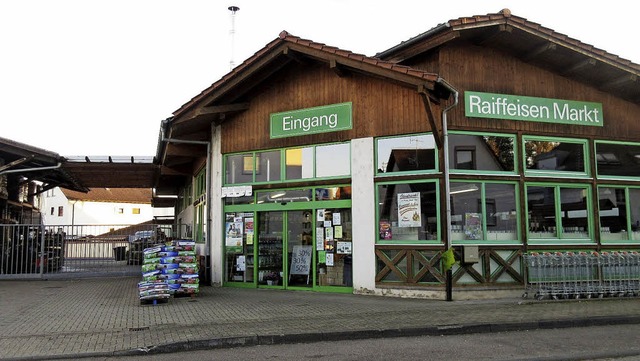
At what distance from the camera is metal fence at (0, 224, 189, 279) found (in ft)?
55.5

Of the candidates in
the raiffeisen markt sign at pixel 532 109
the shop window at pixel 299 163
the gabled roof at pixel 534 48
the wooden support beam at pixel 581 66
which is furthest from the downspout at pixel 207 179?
the wooden support beam at pixel 581 66

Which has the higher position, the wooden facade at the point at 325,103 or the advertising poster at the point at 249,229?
the wooden facade at the point at 325,103

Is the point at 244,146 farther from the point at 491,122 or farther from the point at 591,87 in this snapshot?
the point at 591,87

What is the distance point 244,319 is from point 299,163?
4835 mm

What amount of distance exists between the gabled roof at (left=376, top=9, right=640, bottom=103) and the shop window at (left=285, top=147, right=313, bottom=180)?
2.82m

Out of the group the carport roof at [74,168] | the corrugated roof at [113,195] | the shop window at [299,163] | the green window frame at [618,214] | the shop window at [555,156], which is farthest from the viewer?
the corrugated roof at [113,195]

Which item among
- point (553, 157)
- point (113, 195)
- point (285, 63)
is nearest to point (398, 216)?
point (553, 157)

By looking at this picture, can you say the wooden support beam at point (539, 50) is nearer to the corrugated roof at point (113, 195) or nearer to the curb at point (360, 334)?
the curb at point (360, 334)

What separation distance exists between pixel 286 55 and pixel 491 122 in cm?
482

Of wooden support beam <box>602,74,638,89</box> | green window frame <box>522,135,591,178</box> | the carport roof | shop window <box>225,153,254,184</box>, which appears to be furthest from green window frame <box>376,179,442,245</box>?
the carport roof

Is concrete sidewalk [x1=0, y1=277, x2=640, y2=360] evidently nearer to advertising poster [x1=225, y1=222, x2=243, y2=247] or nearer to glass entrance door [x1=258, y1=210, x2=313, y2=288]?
glass entrance door [x1=258, y1=210, x2=313, y2=288]

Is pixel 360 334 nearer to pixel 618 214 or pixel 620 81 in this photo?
pixel 618 214

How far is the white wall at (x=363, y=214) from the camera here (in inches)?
461

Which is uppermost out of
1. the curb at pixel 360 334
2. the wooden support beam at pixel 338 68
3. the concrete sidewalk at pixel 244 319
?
the wooden support beam at pixel 338 68
